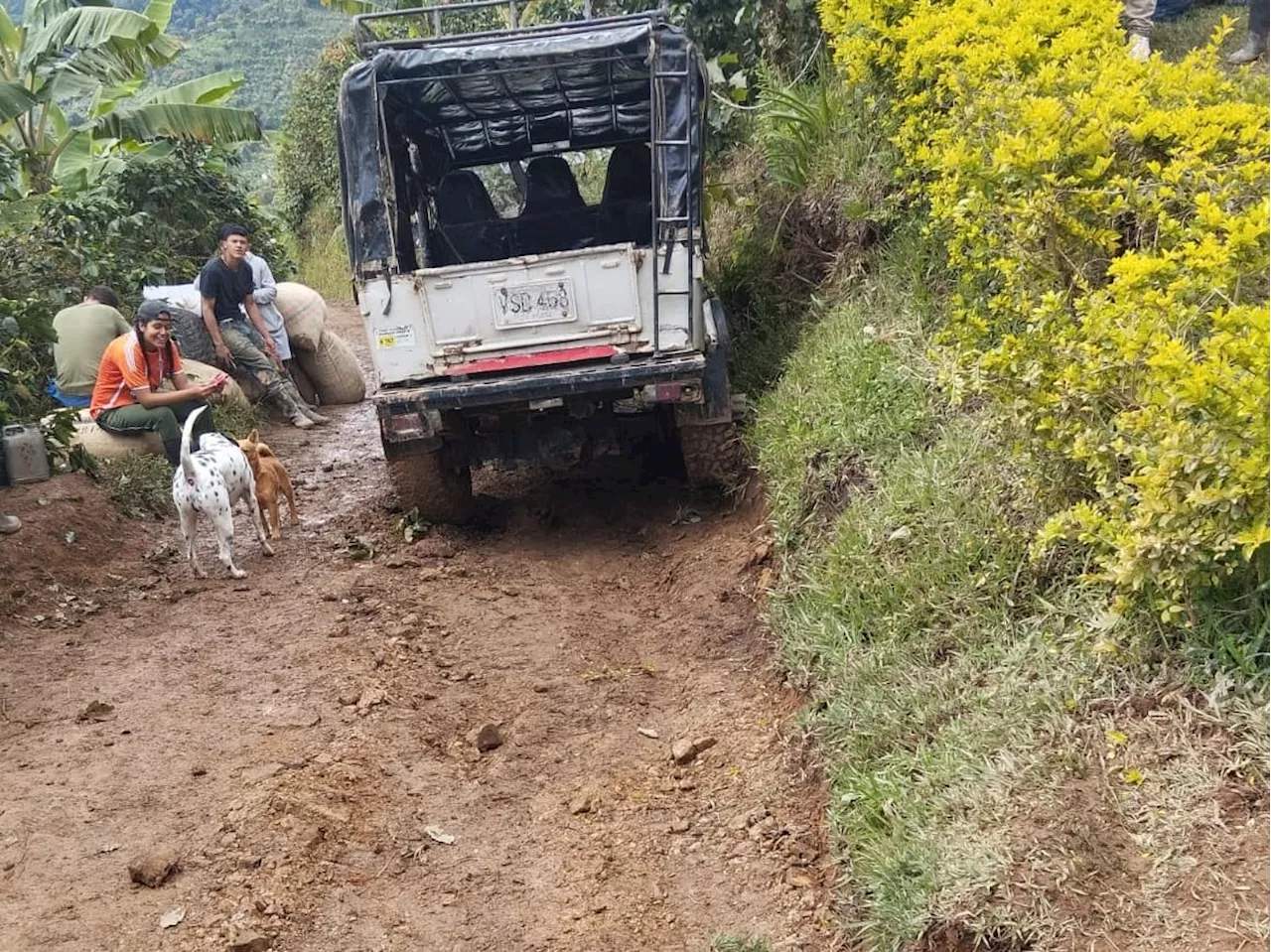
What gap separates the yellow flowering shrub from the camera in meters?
3.05

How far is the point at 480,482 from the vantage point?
9.17 meters

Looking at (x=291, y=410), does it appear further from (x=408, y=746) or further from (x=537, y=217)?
(x=408, y=746)

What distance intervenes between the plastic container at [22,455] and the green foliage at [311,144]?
52.9 feet

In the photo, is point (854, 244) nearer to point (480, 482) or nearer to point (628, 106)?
point (628, 106)

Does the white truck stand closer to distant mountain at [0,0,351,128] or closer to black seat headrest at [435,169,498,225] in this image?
black seat headrest at [435,169,498,225]

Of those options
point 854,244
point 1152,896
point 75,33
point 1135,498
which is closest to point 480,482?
point 854,244

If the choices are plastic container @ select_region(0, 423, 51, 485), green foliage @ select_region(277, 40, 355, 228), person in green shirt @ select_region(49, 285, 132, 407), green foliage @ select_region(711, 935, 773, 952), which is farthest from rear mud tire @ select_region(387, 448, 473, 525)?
green foliage @ select_region(277, 40, 355, 228)

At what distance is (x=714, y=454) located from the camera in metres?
7.39

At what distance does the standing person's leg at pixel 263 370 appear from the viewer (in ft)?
35.9

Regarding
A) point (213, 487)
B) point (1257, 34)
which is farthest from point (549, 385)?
point (1257, 34)

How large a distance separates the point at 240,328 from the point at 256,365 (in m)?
0.34

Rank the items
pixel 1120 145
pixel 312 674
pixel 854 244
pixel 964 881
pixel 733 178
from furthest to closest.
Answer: pixel 733 178 → pixel 854 244 → pixel 312 674 → pixel 1120 145 → pixel 964 881

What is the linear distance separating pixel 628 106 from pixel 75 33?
7842 millimetres

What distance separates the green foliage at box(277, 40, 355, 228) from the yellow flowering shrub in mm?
19616
